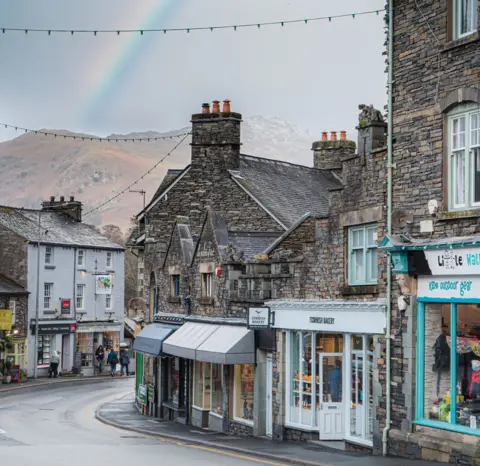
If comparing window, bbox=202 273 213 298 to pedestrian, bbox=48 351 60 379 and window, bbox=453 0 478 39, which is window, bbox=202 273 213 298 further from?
pedestrian, bbox=48 351 60 379

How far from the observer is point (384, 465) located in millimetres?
17469

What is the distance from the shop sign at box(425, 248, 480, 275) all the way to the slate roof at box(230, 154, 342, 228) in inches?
Answer: 577

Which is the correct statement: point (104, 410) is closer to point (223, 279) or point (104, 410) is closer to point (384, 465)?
point (223, 279)

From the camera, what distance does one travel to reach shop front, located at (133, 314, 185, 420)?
105ft

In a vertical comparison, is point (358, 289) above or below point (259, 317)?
above

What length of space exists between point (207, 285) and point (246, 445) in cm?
833

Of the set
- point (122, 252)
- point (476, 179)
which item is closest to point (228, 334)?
point (476, 179)

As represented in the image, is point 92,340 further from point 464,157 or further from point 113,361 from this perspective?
point 464,157

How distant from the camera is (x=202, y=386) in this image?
30094mm

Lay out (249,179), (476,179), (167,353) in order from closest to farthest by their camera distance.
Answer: (476,179)
(167,353)
(249,179)

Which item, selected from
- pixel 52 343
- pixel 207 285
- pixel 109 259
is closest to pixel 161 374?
pixel 207 285

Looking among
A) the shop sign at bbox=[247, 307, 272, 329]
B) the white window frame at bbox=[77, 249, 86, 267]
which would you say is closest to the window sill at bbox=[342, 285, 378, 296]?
the shop sign at bbox=[247, 307, 272, 329]

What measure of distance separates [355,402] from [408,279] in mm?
4206

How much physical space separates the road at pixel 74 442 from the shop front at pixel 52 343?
608 inches
